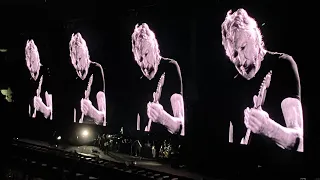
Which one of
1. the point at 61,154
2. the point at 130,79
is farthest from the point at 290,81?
the point at 61,154

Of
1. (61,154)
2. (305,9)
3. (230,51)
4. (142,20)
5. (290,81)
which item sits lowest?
(61,154)

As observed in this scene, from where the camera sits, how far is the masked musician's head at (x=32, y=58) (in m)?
8.32

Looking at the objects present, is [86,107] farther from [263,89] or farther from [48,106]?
[263,89]

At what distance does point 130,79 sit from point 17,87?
156 inches

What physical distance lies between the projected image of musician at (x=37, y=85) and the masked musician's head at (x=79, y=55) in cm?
108

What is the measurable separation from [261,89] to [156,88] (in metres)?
1.85

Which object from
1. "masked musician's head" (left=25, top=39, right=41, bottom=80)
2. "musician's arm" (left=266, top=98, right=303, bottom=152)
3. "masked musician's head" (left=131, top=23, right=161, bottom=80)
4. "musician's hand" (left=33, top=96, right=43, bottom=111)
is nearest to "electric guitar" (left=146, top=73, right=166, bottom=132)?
"masked musician's head" (left=131, top=23, right=161, bottom=80)

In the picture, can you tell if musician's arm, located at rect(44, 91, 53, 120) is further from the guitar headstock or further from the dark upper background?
the guitar headstock

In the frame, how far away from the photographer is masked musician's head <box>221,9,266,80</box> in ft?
14.6

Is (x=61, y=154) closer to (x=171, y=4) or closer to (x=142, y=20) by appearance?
(x=142, y=20)

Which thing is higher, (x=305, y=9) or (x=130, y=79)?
(x=305, y=9)

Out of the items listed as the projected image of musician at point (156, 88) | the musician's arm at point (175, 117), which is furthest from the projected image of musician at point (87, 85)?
the musician's arm at point (175, 117)

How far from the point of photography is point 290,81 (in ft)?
13.6

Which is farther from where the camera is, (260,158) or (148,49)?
(148,49)
